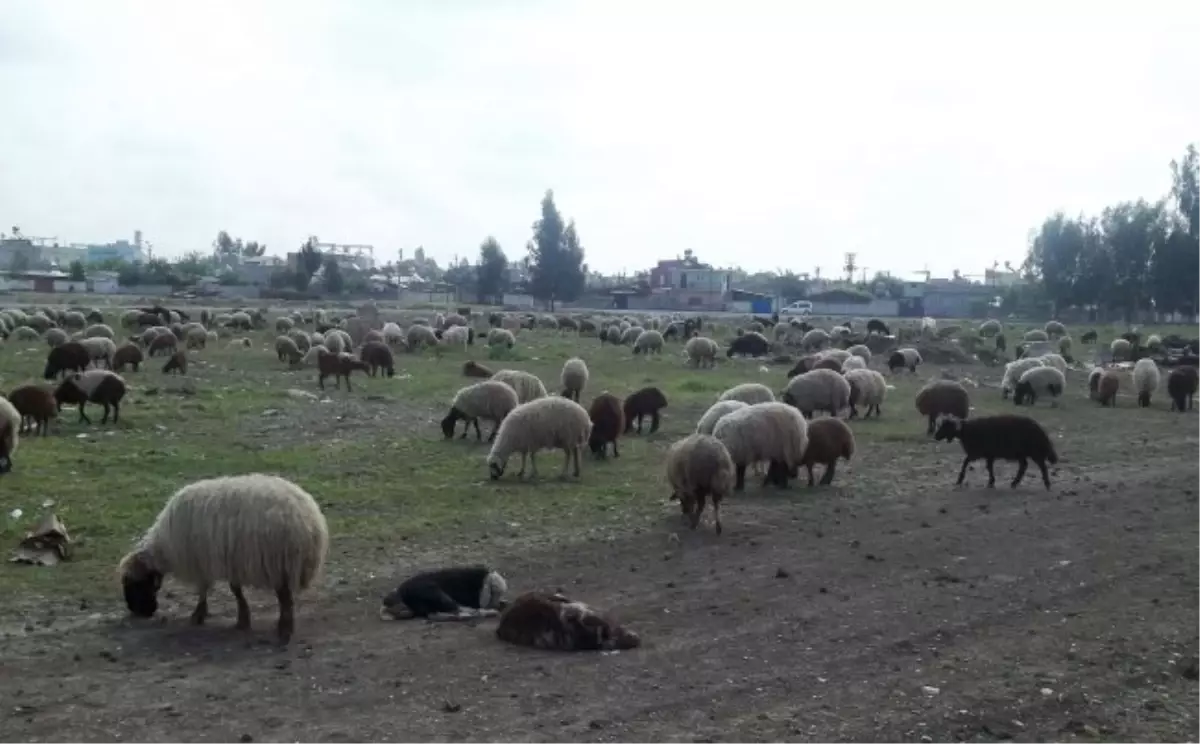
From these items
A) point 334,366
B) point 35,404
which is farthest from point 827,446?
point 334,366

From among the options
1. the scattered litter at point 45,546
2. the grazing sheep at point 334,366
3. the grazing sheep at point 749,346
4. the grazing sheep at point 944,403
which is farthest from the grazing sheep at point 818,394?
the grazing sheep at point 749,346

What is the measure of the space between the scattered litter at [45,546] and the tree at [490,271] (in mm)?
103987

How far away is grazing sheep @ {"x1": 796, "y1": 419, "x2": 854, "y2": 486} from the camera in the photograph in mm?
17578

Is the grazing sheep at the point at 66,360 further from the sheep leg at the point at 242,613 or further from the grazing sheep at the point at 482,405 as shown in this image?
the sheep leg at the point at 242,613

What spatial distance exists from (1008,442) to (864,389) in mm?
9647

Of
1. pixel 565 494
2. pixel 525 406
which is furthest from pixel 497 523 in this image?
pixel 525 406

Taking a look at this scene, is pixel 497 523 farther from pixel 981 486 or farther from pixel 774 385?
pixel 774 385

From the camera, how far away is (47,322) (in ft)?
Result: 168

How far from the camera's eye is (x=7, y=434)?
1670cm

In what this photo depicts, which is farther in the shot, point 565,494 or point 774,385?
point 774,385

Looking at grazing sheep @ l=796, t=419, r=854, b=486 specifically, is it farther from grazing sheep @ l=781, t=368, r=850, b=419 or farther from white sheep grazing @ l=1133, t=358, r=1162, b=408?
white sheep grazing @ l=1133, t=358, r=1162, b=408

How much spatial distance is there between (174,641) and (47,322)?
4696cm

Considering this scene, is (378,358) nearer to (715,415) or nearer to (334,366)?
(334,366)

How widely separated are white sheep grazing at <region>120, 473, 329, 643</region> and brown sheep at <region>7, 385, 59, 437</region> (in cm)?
1218
